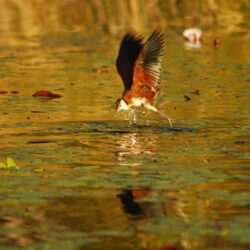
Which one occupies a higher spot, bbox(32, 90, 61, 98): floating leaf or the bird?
the bird

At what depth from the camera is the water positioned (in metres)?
7.26

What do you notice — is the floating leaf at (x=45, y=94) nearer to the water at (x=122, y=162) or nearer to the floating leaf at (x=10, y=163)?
the water at (x=122, y=162)

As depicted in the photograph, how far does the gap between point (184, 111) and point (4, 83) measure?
13.3ft

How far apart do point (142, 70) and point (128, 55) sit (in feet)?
0.91

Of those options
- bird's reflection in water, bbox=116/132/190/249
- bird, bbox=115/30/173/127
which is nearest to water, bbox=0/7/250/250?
bird's reflection in water, bbox=116/132/190/249

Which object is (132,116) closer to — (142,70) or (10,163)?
(142,70)

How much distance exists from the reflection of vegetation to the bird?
1173 cm

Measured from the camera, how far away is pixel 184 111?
13445 millimetres

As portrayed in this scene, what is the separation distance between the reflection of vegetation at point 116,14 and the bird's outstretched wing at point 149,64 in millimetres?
11751

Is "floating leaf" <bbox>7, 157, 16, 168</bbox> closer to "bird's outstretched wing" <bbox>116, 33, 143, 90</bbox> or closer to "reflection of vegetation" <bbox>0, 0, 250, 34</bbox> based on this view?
"bird's outstretched wing" <bbox>116, 33, 143, 90</bbox>

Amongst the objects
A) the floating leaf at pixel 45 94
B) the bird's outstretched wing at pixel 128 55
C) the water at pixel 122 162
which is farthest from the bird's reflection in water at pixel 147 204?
the floating leaf at pixel 45 94

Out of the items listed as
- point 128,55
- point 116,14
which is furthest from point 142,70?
point 116,14

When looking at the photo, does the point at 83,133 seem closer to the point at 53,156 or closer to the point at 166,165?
the point at 53,156

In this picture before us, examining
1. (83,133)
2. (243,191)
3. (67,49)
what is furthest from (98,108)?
(67,49)
